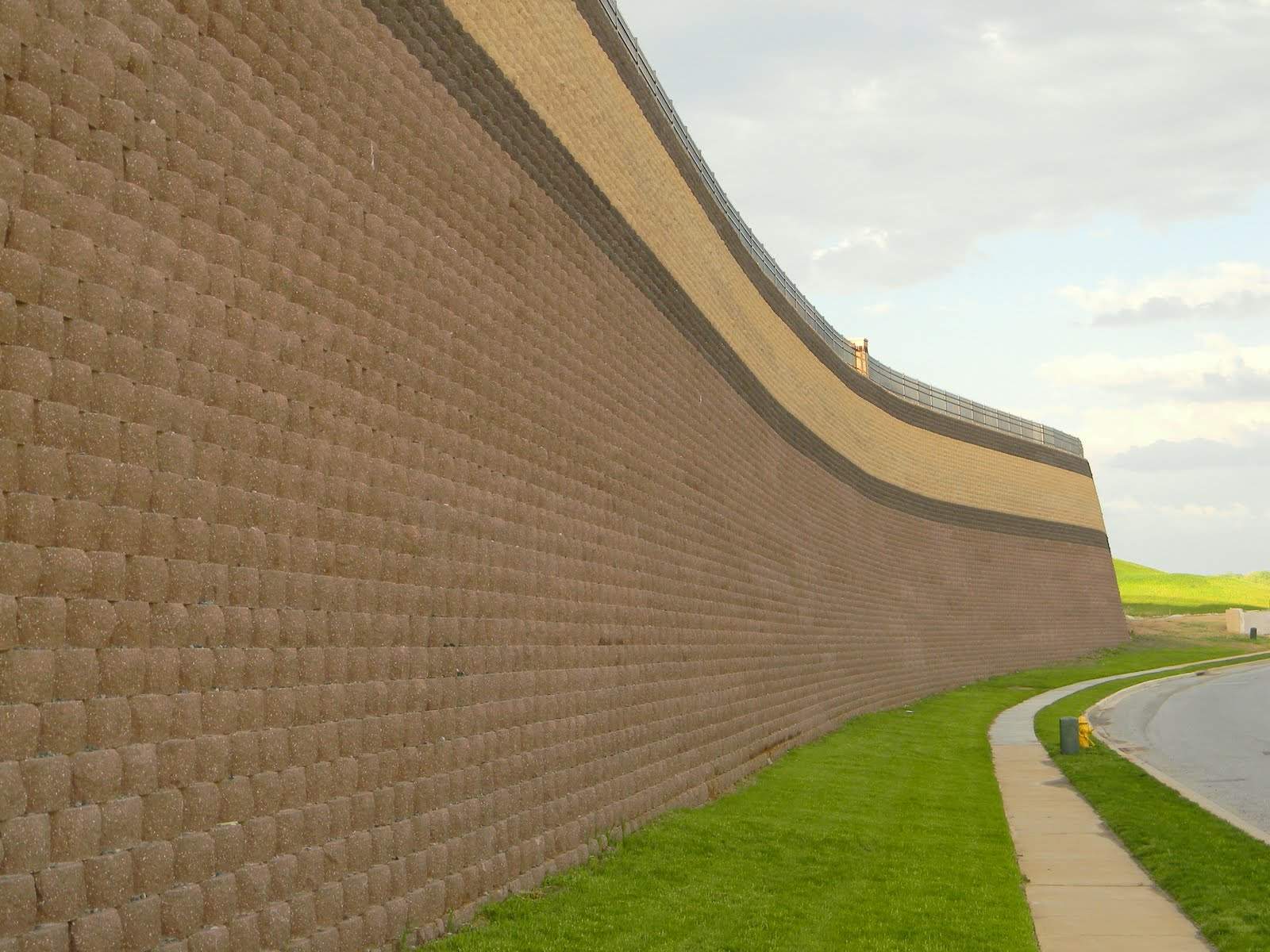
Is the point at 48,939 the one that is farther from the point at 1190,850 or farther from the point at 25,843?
the point at 1190,850

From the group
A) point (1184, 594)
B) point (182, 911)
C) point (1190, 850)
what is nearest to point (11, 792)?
point (182, 911)

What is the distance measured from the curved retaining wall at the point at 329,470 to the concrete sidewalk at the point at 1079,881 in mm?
3367

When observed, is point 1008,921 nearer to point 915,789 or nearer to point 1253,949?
point 1253,949

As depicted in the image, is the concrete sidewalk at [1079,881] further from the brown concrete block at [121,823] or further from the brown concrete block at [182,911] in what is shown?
the brown concrete block at [121,823]

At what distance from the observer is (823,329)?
1080 inches

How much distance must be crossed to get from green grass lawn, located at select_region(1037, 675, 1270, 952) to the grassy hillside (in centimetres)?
5665

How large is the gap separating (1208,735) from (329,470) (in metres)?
20.3

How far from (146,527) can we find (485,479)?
3.79 m

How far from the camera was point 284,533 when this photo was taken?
20.9 feet

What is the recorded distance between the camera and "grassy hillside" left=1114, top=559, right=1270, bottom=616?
7914cm

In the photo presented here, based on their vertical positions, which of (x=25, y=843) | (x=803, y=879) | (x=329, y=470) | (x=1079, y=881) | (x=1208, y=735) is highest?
(x=329, y=470)

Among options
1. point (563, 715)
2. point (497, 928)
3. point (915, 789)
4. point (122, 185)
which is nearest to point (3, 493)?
point (122, 185)

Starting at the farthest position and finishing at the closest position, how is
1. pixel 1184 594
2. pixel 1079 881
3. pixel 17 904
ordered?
pixel 1184 594
pixel 1079 881
pixel 17 904

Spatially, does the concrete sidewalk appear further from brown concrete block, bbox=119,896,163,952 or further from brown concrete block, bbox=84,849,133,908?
brown concrete block, bbox=84,849,133,908
